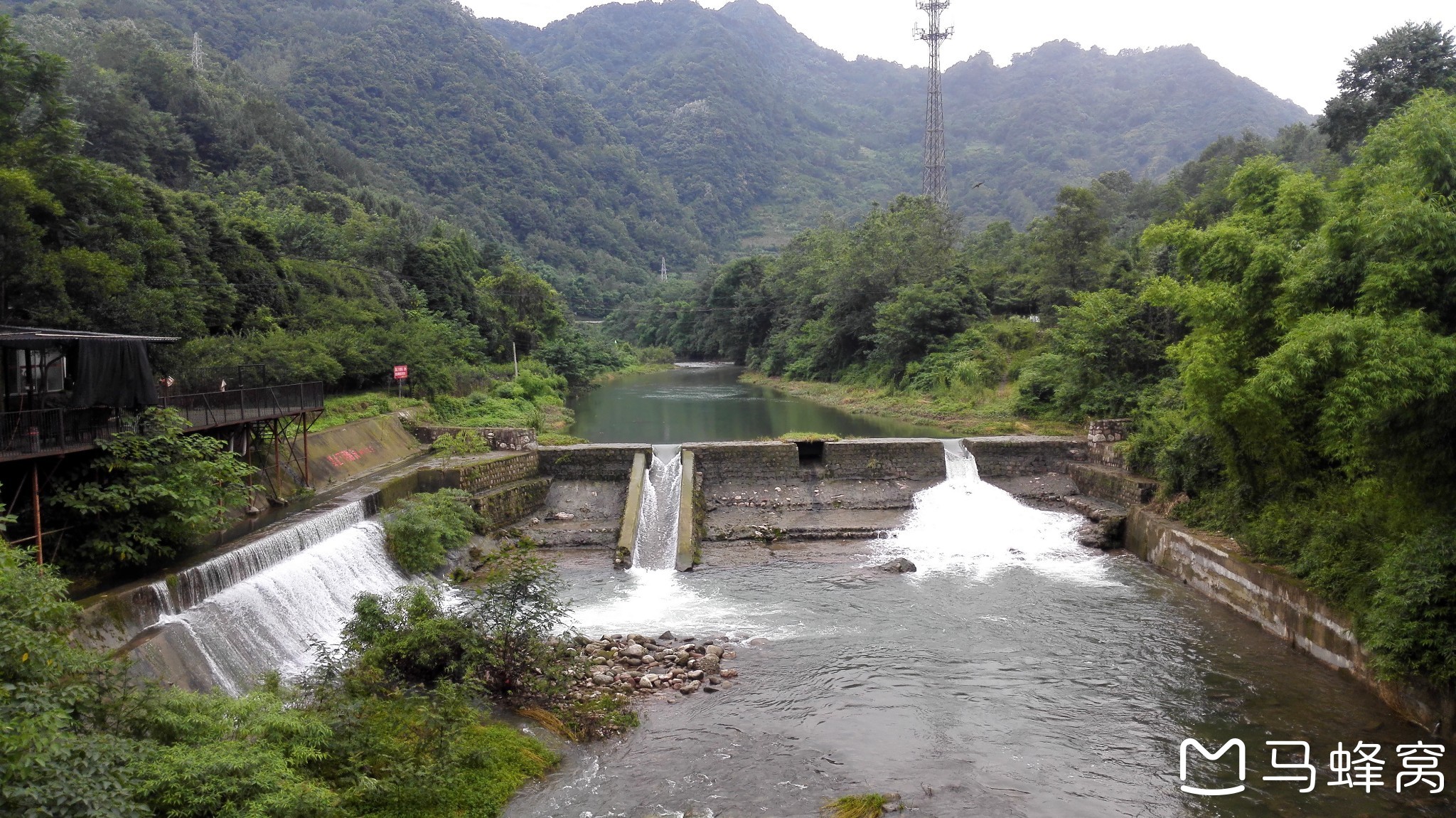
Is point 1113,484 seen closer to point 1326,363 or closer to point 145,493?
point 1326,363

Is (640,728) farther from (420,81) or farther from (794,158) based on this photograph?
(794,158)

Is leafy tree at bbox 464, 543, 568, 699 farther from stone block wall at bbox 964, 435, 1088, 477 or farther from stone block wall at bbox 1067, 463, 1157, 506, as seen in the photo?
stone block wall at bbox 964, 435, 1088, 477

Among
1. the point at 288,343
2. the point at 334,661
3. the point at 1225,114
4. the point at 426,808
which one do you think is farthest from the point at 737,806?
the point at 1225,114

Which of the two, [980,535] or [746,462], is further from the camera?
[746,462]

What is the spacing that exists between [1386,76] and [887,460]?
22.6 m

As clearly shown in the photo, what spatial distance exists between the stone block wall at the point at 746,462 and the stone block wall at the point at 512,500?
3.64 m

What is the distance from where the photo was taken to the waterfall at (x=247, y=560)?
10.7m

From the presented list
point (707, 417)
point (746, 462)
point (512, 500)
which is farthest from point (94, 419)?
point (707, 417)

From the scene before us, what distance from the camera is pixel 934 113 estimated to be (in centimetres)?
6141

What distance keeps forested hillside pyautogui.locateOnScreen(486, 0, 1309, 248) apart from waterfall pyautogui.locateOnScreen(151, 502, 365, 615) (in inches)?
4196

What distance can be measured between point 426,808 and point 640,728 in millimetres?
3056

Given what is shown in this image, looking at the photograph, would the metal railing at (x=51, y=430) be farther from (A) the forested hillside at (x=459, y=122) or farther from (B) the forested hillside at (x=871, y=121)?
(B) the forested hillside at (x=871, y=121)

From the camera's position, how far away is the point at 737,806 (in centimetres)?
859

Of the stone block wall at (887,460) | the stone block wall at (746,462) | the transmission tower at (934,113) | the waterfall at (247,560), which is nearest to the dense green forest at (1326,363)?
the stone block wall at (887,460)
